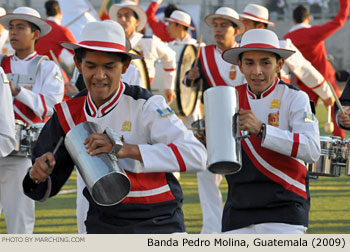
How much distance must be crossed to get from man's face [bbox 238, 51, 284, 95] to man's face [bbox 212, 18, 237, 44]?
2701 millimetres

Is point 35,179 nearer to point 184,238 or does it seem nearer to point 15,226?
point 184,238

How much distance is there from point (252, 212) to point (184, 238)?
915 millimetres

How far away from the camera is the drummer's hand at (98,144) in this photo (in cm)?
354

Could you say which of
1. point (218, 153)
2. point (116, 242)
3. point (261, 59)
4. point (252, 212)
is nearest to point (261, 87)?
point (261, 59)

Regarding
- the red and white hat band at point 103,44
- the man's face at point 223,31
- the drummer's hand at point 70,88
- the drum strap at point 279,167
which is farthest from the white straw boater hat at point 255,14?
the red and white hat band at point 103,44

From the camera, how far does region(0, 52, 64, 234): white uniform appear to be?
643 centimetres

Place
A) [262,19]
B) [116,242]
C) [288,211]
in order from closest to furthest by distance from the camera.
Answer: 1. [116,242]
2. [288,211]
3. [262,19]

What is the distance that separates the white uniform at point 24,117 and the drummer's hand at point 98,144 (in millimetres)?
2890

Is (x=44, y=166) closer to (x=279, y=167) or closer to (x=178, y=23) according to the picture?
(x=279, y=167)

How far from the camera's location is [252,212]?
185 inches

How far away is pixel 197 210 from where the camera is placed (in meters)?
8.72

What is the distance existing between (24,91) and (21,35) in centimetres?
74

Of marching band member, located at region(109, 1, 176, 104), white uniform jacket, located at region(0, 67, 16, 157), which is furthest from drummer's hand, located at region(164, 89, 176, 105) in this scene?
white uniform jacket, located at region(0, 67, 16, 157)

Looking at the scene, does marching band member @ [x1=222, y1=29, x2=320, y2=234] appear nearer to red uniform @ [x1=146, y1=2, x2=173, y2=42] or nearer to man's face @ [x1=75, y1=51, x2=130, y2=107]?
man's face @ [x1=75, y1=51, x2=130, y2=107]
